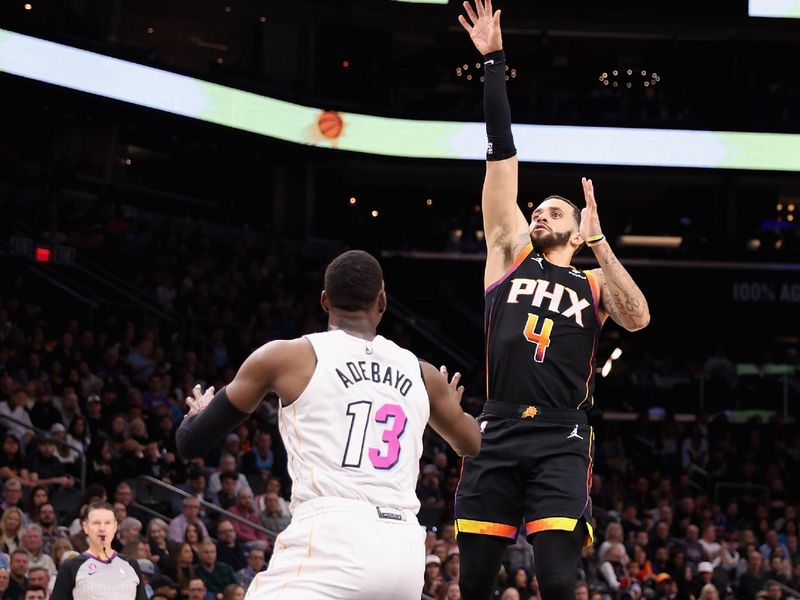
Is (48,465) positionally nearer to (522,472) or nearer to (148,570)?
(148,570)

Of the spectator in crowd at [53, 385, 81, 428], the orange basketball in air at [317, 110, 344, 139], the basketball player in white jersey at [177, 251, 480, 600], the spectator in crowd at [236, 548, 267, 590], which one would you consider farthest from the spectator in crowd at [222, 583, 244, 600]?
the orange basketball in air at [317, 110, 344, 139]

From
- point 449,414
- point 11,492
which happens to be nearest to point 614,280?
point 449,414

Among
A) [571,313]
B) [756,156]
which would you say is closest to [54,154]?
[756,156]

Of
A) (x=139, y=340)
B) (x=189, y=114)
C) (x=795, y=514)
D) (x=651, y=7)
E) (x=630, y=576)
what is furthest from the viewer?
(x=651, y=7)

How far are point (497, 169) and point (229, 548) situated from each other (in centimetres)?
764

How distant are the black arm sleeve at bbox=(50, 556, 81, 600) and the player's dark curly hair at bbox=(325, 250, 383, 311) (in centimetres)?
405

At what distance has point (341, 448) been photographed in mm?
4184

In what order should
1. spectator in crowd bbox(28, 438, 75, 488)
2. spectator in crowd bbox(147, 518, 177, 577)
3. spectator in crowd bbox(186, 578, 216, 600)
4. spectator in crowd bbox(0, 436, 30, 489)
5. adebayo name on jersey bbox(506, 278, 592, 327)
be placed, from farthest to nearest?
1. spectator in crowd bbox(28, 438, 75, 488)
2. spectator in crowd bbox(0, 436, 30, 489)
3. spectator in crowd bbox(147, 518, 177, 577)
4. spectator in crowd bbox(186, 578, 216, 600)
5. adebayo name on jersey bbox(506, 278, 592, 327)

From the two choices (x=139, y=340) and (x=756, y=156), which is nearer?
(x=139, y=340)

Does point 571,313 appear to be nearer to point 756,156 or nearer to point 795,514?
point 795,514

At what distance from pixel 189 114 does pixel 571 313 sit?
18374mm

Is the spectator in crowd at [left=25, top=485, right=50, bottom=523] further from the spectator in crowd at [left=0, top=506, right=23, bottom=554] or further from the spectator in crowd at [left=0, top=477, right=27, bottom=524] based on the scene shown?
the spectator in crowd at [left=0, top=506, right=23, bottom=554]

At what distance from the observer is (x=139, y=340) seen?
18109 mm

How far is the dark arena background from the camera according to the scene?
14445mm
